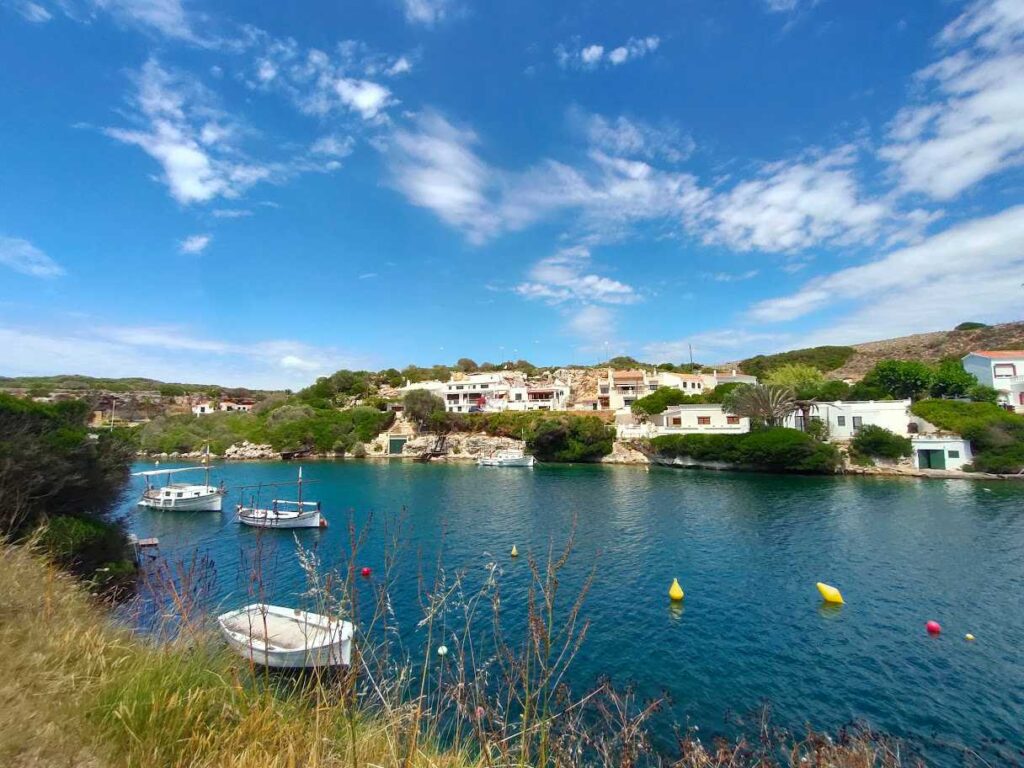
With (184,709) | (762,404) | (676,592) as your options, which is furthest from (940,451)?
(184,709)

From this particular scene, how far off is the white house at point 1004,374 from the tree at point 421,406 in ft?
208

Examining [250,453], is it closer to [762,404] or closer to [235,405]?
[235,405]

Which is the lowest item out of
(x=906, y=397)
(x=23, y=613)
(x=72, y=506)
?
(x=72, y=506)

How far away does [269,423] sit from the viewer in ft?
255

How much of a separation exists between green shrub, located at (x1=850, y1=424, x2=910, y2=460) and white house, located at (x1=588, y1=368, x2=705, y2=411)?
25403 millimetres

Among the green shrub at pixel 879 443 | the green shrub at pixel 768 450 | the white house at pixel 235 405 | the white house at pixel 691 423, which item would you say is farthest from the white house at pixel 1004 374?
the white house at pixel 235 405

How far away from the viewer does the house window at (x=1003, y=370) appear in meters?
51.7

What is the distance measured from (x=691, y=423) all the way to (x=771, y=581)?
1529 inches

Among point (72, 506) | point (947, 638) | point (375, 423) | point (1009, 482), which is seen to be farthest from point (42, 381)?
point (1009, 482)

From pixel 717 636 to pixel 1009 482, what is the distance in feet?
123

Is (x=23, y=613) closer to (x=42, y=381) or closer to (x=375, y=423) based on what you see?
(x=375, y=423)

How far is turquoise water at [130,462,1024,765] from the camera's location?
35.7 ft

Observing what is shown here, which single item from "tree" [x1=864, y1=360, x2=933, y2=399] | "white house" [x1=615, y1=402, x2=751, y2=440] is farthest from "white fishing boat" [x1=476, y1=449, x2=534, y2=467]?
"tree" [x1=864, y1=360, x2=933, y2=399]

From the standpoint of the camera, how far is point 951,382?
51.8 metres
